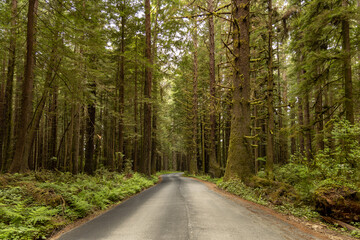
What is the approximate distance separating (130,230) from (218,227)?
1765mm

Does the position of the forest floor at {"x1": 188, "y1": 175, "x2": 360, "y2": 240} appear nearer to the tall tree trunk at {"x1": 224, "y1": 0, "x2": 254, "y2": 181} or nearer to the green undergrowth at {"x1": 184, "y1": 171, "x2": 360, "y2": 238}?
the green undergrowth at {"x1": 184, "y1": 171, "x2": 360, "y2": 238}

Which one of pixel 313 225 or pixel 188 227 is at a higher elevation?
pixel 188 227

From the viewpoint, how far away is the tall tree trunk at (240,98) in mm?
9961

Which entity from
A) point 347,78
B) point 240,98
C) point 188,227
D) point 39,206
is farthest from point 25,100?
point 347,78

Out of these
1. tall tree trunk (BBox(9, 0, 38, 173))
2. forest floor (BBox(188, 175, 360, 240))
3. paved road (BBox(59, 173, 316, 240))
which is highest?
tall tree trunk (BBox(9, 0, 38, 173))

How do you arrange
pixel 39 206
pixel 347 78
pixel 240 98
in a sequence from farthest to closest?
pixel 240 98, pixel 347 78, pixel 39 206

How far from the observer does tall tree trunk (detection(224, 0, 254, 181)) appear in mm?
9961

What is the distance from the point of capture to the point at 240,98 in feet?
34.4

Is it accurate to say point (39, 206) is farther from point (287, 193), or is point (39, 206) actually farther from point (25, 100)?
point (287, 193)

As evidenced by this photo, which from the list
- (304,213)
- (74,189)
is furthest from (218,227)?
(74,189)

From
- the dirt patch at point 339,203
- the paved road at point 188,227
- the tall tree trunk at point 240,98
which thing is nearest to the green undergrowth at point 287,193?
the dirt patch at point 339,203

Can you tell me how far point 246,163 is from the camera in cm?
972

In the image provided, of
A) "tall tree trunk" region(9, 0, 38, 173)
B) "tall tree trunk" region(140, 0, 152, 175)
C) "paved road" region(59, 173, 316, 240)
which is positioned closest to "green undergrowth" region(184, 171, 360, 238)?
"paved road" region(59, 173, 316, 240)

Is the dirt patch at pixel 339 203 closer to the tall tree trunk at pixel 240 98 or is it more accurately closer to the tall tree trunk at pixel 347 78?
the tall tree trunk at pixel 240 98
